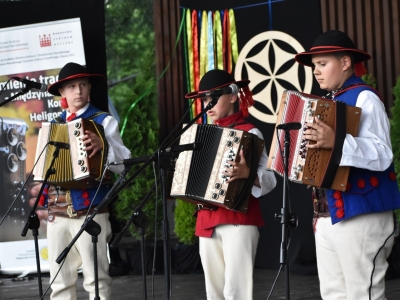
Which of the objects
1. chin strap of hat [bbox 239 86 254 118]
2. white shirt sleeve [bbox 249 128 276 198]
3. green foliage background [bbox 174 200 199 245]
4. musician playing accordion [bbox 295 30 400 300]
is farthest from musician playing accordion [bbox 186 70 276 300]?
green foliage background [bbox 174 200 199 245]

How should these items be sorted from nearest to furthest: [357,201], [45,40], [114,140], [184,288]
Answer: [357,201] < [114,140] < [184,288] < [45,40]

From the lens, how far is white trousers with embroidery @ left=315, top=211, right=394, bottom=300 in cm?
371

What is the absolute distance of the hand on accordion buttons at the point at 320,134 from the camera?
11.9 feet

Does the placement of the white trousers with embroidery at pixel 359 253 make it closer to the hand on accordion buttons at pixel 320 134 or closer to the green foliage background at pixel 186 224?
the hand on accordion buttons at pixel 320 134

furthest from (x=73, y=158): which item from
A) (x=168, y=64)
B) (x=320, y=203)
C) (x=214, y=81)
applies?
(x=168, y=64)

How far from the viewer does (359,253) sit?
12.2 ft

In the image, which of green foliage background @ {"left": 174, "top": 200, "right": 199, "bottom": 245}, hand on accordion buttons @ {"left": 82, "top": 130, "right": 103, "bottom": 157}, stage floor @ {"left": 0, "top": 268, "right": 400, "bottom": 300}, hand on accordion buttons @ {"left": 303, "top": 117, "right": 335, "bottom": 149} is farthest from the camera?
green foliage background @ {"left": 174, "top": 200, "right": 199, "bottom": 245}

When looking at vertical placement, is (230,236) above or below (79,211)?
below

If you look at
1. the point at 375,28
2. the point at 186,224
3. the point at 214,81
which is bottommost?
the point at 186,224

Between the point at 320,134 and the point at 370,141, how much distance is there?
27 cm

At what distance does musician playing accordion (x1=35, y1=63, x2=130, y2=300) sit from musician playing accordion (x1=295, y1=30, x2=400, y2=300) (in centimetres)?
170

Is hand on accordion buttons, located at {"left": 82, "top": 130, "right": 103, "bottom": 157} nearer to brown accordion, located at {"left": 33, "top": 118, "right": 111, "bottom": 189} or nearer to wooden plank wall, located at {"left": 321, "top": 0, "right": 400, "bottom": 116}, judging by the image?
brown accordion, located at {"left": 33, "top": 118, "right": 111, "bottom": 189}

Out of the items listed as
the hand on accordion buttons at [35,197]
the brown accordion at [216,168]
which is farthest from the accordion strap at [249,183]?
the hand on accordion buttons at [35,197]

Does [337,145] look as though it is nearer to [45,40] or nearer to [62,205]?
[62,205]
